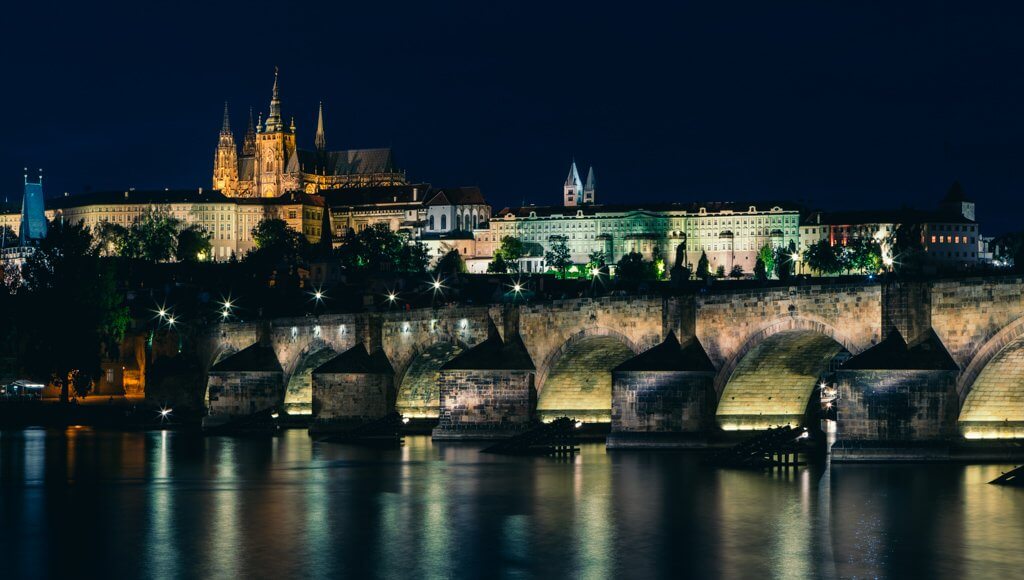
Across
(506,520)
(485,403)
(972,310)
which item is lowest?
(506,520)

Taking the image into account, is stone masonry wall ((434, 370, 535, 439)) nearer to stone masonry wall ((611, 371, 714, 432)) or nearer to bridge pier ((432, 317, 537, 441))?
bridge pier ((432, 317, 537, 441))

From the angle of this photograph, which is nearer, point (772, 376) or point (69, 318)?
point (772, 376)

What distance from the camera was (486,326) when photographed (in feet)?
219

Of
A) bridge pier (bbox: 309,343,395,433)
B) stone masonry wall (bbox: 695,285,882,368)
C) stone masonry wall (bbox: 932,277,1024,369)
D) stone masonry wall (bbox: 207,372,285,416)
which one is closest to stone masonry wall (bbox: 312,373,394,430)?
bridge pier (bbox: 309,343,395,433)

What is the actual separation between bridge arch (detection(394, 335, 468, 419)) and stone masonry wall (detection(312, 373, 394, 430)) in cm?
173

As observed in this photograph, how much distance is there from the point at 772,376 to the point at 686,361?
3.66 meters

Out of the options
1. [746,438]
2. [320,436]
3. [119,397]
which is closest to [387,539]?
[746,438]

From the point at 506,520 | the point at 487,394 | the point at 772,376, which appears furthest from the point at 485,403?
the point at 506,520

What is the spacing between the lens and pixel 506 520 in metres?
39.2

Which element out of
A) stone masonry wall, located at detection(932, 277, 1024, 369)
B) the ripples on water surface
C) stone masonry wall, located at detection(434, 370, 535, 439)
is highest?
stone masonry wall, located at detection(932, 277, 1024, 369)

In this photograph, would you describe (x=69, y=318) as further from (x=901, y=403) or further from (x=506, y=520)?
(x=901, y=403)

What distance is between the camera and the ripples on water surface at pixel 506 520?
32.0 metres

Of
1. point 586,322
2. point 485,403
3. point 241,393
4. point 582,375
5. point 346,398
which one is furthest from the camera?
point 241,393

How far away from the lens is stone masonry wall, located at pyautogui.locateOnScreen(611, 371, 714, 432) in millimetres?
53781
